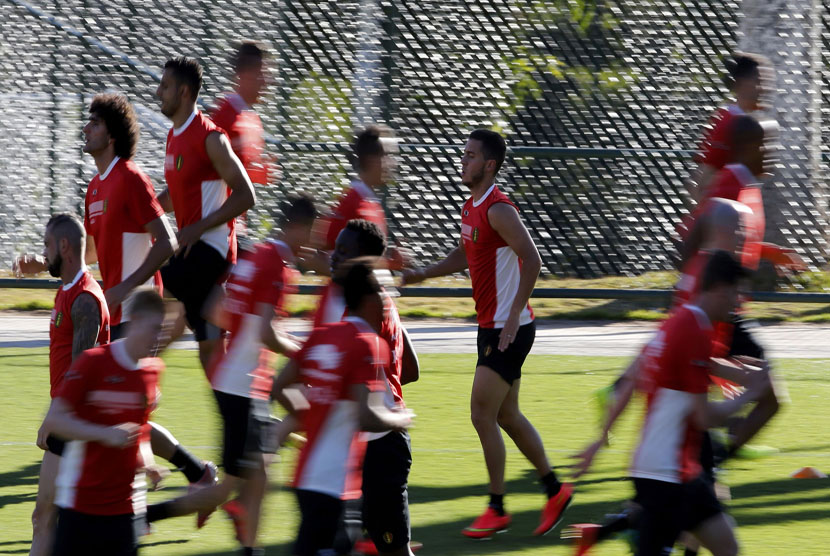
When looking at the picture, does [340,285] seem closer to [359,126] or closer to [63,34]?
[359,126]

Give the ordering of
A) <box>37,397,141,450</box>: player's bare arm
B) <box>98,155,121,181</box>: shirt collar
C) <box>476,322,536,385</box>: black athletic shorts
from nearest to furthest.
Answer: <box>37,397,141,450</box>: player's bare arm
<box>98,155,121,181</box>: shirt collar
<box>476,322,536,385</box>: black athletic shorts

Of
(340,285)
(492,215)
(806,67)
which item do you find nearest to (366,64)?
(806,67)

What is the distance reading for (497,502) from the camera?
648 cm

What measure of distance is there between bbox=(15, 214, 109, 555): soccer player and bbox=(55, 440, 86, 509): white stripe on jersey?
0.90m

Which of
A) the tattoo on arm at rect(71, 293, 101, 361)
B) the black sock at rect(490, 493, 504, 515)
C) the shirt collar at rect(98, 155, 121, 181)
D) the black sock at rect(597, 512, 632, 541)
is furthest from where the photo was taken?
the black sock at rect(490, 493, 504, 515)

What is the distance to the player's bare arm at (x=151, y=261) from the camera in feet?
20.2

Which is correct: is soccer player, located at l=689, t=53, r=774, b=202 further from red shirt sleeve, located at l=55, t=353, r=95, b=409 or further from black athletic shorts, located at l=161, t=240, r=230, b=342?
red shirt sleeve, located at l=55, t=353, r=95, b=409

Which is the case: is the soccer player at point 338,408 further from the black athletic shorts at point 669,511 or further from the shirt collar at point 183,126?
the shirt collar at point 183,126

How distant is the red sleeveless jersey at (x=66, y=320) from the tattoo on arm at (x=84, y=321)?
0.08ft

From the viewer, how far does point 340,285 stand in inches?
186

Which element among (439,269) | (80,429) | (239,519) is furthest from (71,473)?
(439,269)

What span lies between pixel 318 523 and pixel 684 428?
4.60 ft

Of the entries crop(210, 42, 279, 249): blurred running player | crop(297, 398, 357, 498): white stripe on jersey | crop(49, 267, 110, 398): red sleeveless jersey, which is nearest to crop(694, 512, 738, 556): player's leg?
crop(297, 398, 357, 498): white stripe on jersey

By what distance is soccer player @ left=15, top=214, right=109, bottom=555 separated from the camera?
17.7 ft
